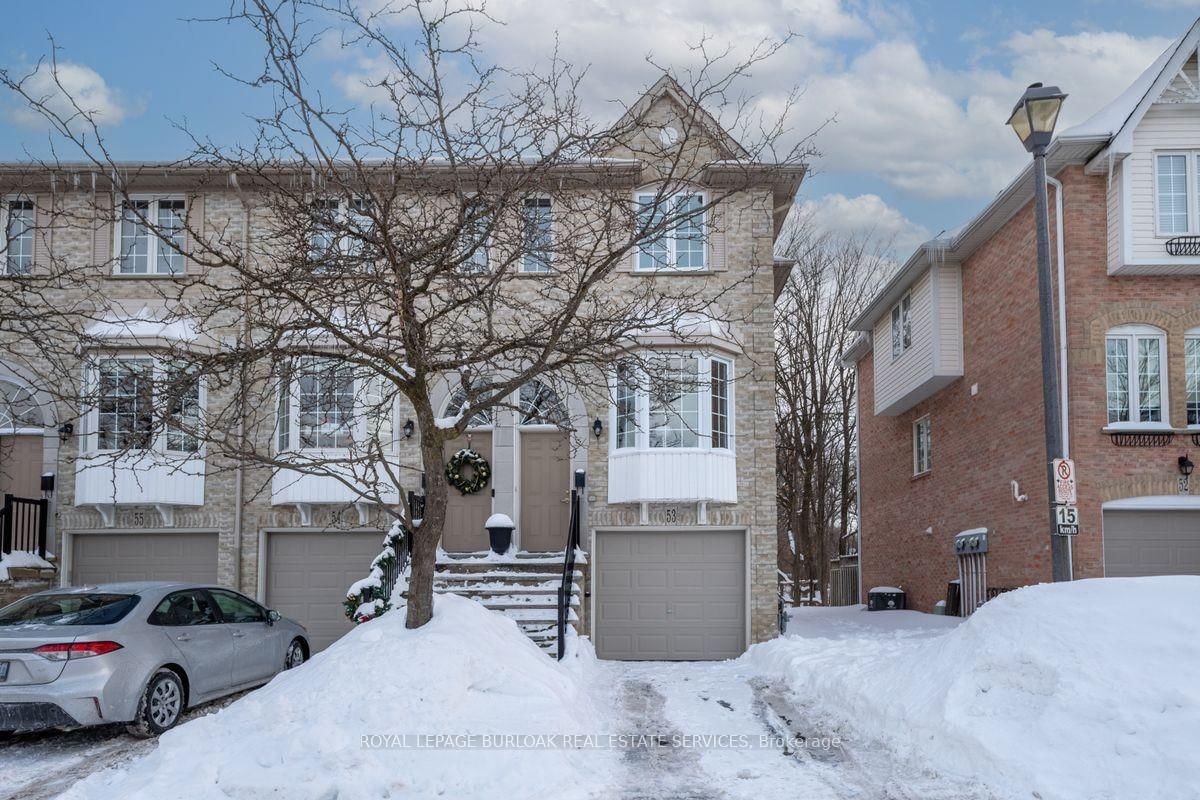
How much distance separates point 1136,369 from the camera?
595 inches

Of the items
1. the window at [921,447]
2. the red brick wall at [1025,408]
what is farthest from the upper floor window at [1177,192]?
the window at [921,447]

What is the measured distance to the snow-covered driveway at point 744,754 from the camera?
718 cm

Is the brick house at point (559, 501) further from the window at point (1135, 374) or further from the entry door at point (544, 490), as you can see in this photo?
the window at point (1135, 374)

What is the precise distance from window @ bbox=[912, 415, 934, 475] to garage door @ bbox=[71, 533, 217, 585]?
14.8 m

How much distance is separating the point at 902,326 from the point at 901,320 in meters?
0.15

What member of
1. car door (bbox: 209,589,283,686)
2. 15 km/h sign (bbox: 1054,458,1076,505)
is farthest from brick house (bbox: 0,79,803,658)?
15 km/h sign (bbox: 1054,458,1076,505)

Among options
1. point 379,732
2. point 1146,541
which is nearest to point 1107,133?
point 1146,541

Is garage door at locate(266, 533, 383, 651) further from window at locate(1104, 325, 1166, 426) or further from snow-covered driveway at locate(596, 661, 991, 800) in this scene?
window at locate(1104, 325, 1166, 426)

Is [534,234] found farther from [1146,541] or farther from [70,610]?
[1146,541]

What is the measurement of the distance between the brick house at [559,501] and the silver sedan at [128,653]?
4.81 meters

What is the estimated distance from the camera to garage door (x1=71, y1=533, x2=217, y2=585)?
16156 millimetres

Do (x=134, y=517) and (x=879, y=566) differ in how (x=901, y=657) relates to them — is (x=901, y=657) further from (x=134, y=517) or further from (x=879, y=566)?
(x=879, y=566)

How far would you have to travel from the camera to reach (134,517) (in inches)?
631

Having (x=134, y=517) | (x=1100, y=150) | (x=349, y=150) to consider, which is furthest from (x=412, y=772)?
(x=1100, y=150)
